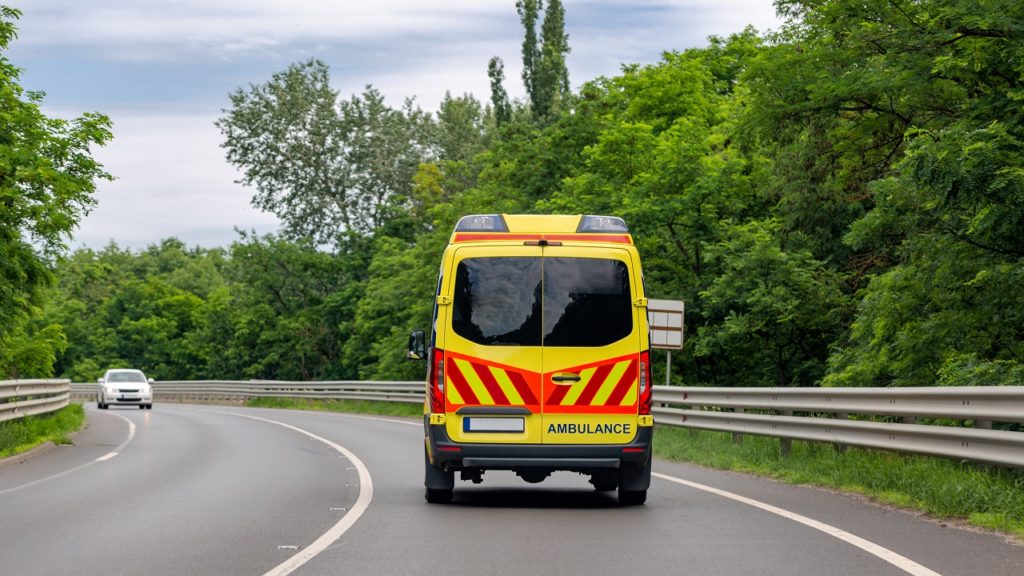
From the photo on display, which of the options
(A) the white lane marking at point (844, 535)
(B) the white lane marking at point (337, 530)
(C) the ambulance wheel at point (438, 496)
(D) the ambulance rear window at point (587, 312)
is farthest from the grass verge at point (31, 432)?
(A) the white lane marking at point (844, 535)

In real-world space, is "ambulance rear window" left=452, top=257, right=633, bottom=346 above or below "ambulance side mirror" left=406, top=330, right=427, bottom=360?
above

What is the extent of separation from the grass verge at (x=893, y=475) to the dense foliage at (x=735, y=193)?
2846 millimetres

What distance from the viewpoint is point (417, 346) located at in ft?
42.6

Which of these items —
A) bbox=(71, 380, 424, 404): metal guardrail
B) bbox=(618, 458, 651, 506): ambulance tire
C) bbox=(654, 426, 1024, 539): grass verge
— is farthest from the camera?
bbox=(71, 380, 424, 404): metal guardrail

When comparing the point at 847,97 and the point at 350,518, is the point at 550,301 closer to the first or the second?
the point at 350,518

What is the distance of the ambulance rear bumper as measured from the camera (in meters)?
11.8

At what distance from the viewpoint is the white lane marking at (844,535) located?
8.04m

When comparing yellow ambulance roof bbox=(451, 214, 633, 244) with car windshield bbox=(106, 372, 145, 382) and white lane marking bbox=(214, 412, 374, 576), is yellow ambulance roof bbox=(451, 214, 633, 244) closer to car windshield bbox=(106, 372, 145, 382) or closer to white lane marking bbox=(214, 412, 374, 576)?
white lane marking bbox=(214, 412, 374, 576)

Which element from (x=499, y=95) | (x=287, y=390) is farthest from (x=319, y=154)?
(x=287, y=390)

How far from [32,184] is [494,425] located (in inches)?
529

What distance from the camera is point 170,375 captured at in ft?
333

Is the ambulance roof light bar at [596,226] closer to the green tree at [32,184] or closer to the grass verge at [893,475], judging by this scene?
the grass verge at [893,475]

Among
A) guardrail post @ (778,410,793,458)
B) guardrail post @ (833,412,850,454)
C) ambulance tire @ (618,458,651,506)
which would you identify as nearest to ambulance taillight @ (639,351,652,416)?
ambulance tire @ (618,458,651,506)

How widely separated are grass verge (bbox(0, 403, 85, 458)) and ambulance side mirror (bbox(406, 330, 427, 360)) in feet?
29.8
